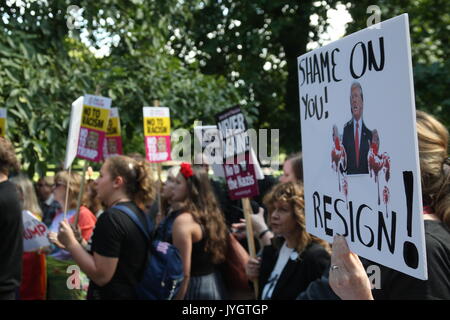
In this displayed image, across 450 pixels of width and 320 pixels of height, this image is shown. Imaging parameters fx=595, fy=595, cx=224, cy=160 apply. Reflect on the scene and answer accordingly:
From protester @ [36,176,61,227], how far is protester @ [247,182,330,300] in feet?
14.4

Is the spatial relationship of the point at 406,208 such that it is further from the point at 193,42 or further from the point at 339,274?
the point at 193,42

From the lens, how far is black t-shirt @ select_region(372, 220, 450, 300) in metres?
1.67

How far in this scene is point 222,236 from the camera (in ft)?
13.6

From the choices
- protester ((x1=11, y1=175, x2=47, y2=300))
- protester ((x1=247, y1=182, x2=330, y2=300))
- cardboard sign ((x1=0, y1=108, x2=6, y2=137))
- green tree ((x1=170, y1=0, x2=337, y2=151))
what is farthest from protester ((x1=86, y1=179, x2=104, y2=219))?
green tree ((x1=170, y1=0, x2=337, y2=151))

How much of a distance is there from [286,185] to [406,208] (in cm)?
181

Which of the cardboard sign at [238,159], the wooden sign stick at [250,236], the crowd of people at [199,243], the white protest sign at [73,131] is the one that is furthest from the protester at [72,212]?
the wooden sign stick at [250,236]

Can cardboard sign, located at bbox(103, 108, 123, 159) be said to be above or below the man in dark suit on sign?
above

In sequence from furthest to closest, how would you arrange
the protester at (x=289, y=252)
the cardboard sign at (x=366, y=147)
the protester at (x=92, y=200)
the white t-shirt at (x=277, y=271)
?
1. the protester at (x=92, y=200)
2. the white t-shirt at (x=277, y=271)
3. the protester at (x=289, y=252)
4. the cardboard sign at (x=366, y=147)

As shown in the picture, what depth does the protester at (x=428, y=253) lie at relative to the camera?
64.6 inches

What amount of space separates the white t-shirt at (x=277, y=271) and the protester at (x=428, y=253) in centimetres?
123

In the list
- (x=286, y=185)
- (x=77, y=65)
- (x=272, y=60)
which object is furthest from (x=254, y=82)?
(x=286, y=185)

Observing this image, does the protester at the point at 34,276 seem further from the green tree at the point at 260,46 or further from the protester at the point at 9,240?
the green tree at the point at 260,46

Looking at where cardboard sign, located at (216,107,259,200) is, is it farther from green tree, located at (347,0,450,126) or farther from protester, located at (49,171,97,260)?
green tree, located at (347,0,450,126)

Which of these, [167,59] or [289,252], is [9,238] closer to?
[289,252]
